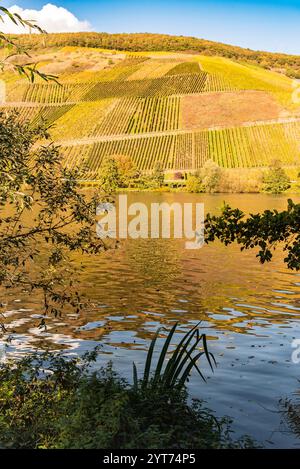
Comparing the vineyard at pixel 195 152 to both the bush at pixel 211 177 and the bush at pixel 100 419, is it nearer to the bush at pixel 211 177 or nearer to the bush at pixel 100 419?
the bush at pixel 211 177

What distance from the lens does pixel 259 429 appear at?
51.2 feet

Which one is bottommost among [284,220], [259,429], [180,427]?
[259,429]

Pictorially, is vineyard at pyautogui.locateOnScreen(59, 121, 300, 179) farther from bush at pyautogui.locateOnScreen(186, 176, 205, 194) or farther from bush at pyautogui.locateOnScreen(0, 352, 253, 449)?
bush at pyautogui.locateOnScreen(0, 352, 253, 449)

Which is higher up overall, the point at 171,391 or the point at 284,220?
the point at 284,220

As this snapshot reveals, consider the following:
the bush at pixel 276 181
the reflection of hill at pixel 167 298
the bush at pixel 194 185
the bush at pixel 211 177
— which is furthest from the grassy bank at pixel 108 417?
the bush at pixel 276 181

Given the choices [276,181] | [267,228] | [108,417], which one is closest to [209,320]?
[267,228]

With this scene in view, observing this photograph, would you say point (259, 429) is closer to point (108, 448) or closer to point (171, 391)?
point (171, 391)

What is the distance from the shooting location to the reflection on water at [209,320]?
18.6 metres

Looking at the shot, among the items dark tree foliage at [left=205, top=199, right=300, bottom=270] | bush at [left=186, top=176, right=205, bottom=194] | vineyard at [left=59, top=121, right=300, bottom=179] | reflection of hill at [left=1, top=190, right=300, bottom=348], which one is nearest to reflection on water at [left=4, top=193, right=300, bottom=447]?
reflection of hill at [left=1, top=190, right=300, bottom=348]

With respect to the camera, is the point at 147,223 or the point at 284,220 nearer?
the point at 284,220

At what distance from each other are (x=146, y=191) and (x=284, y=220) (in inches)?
5874

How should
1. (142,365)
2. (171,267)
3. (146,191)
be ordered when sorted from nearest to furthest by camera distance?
(142,365), (171,267), (146,191)

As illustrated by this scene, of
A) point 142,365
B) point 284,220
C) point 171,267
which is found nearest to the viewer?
point 284,220
